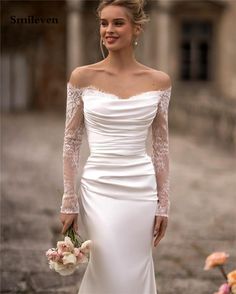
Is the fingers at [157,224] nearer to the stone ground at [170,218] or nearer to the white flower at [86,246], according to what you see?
the white flower at [86,246]

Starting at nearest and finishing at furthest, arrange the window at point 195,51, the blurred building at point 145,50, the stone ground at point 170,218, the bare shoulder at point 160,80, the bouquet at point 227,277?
1. the bouquet at point 227,277
2. the bare shoulder at point 160,80
3. the stone ground at point 170,218
4. the blurred building at point 145,50
5. the window at point 195,51

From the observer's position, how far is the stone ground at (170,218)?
456cm

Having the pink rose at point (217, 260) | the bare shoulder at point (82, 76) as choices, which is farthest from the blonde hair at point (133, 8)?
the pink rose at point (217, 260)

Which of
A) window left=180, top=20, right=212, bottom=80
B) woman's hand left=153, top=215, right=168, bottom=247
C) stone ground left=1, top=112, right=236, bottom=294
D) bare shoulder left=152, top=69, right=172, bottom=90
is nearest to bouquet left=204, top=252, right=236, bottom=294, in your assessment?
woman's hand left=153, top=215, right=168, bottom=247

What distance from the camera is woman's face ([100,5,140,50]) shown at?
2.64 meters

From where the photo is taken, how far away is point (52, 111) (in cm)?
2092

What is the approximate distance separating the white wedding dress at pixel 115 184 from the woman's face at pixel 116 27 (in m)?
0.21

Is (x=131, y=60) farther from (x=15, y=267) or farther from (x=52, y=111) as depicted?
(x=52, y=111)

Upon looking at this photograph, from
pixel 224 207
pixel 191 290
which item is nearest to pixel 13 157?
pixel 224 207

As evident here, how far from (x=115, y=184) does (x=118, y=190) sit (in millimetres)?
33

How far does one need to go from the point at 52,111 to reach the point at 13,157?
9815 mm

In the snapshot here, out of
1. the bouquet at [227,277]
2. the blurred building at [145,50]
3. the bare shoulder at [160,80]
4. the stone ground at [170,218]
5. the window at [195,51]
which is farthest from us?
the window at [195,51]

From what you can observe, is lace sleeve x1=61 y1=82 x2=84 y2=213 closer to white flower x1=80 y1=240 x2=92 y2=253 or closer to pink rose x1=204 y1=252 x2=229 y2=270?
white flower x1=80 y1=240 x2=92 y2=253

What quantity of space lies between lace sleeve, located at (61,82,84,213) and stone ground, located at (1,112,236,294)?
165 centimetres
